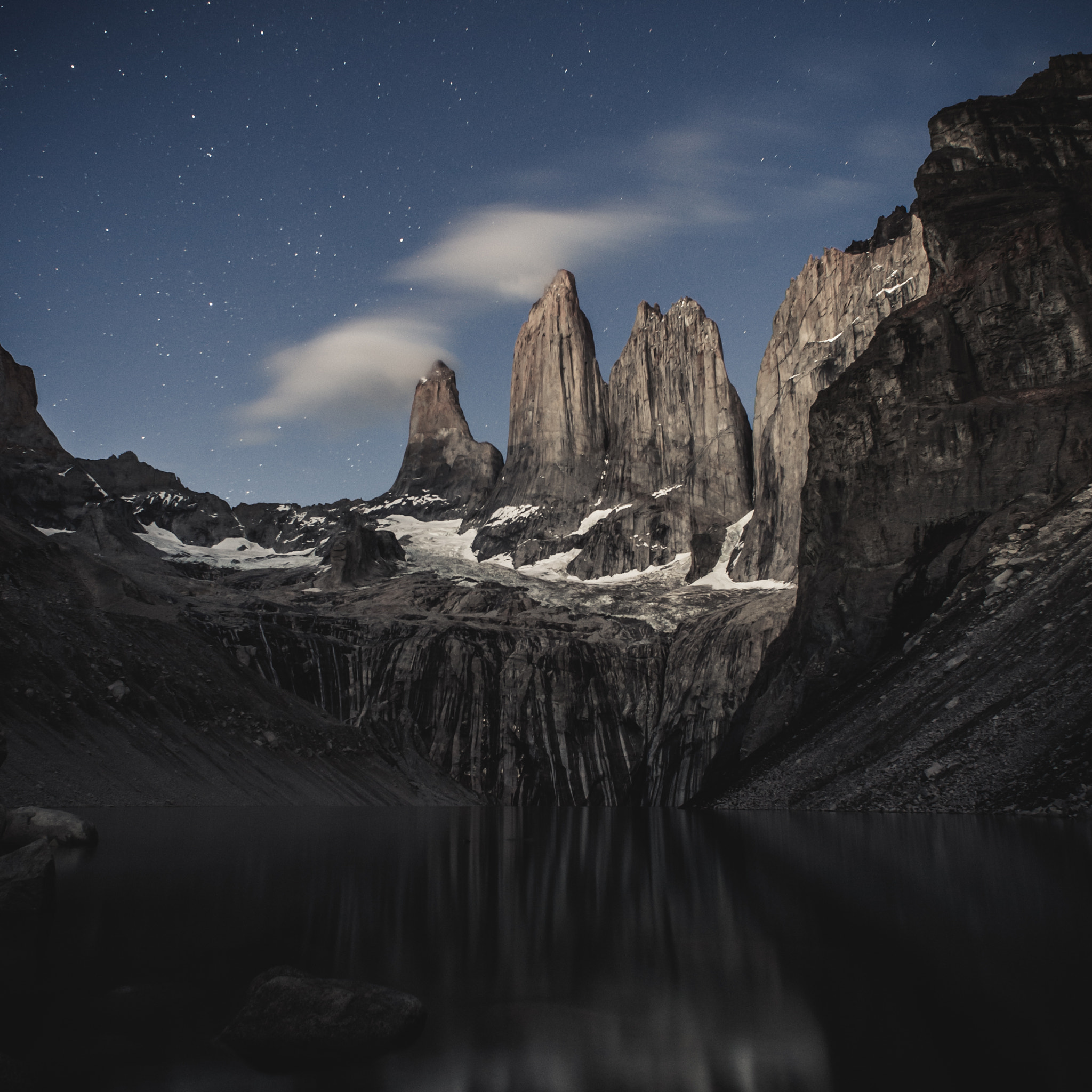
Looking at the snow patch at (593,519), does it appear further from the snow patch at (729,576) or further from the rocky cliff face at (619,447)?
the snow patch at (729,576)

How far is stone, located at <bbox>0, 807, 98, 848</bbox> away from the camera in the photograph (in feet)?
80.7

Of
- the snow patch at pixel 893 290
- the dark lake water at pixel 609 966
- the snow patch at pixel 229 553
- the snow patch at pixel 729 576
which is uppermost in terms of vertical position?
the snow patch at pixel 893 290

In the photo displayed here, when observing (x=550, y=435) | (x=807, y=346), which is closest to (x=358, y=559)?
(x=550, y=435)

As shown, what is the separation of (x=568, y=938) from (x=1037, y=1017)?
641cm

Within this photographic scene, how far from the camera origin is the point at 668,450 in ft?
498

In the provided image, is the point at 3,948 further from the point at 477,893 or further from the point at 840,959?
the point at 840,959

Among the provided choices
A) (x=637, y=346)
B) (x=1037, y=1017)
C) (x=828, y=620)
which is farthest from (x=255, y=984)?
(x=637, y=346)

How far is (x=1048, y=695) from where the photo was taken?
131ft

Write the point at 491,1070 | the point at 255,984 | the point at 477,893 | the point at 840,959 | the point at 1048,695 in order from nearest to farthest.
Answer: the point at 491,1070, the point at 255,984, the point at 840,959, the point at 477,893, the point at 1048,695

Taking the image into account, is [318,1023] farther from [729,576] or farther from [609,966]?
[729,576]

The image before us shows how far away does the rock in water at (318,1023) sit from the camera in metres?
7.83

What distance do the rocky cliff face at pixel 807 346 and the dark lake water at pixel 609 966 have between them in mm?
101019

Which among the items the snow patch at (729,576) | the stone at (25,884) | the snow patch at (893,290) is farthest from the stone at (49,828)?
the snow patch at (893,290)

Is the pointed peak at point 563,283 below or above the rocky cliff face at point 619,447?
above
